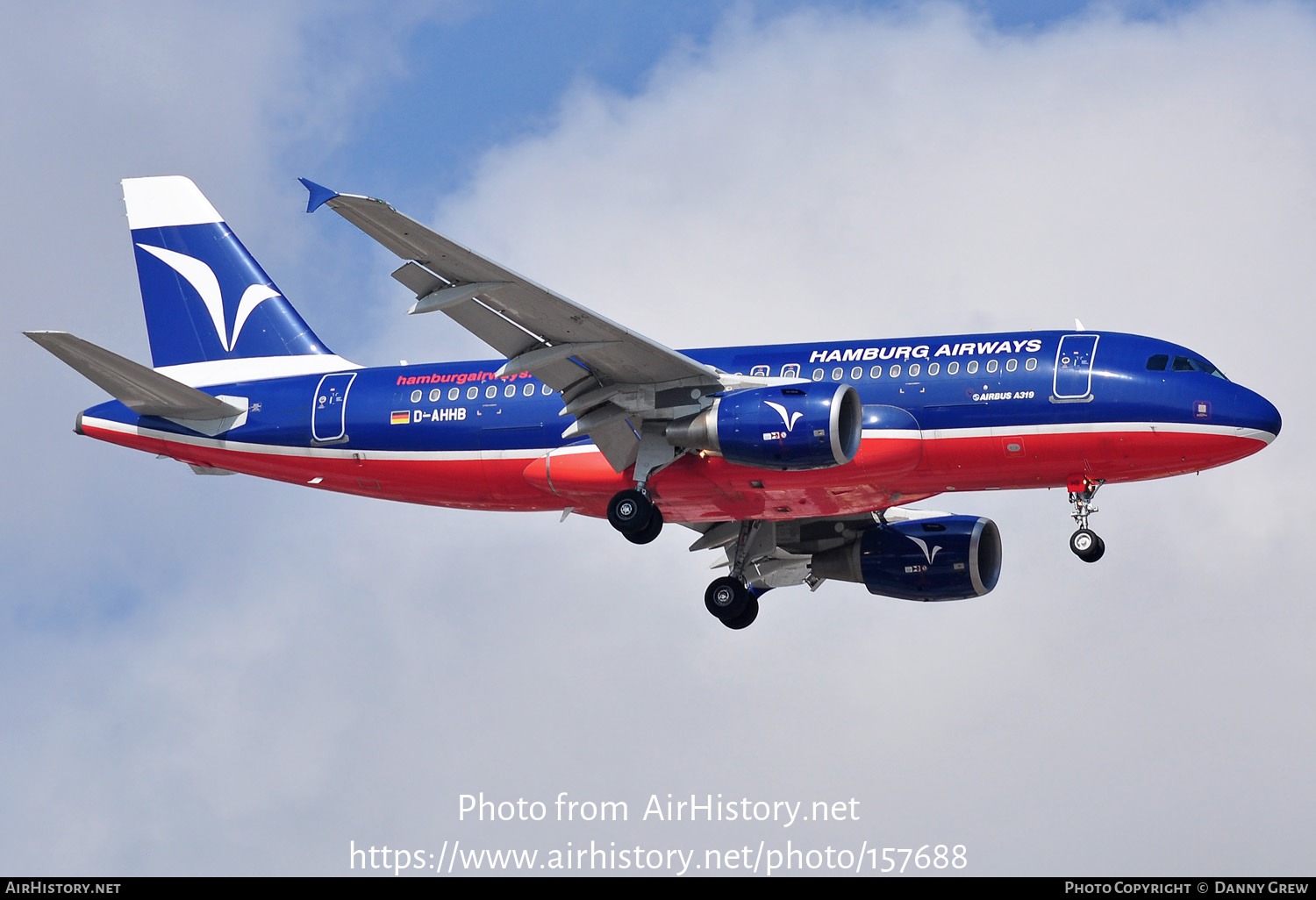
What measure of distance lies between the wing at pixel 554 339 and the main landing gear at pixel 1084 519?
295 inches

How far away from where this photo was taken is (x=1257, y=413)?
3600 centimetres

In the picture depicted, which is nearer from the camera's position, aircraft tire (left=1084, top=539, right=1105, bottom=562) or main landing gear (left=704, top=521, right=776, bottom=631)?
aircraft tire (left=1084, top=539, right=1105, bottom=562)

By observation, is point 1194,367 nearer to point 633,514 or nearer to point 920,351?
point 920,351

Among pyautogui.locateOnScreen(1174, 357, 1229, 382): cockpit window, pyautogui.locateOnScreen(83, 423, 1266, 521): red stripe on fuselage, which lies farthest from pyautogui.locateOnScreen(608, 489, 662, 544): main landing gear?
pyautogui.locateOnScreen(1174, 357, 1229, 382): cockpit window

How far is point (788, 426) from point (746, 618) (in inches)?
372

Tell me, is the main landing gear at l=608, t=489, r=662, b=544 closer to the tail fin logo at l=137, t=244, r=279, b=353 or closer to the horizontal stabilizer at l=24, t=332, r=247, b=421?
the horizontal stabilizer at l=24, t=332, r=247, b=421

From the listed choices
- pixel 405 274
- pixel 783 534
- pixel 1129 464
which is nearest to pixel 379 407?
pixel 405 274

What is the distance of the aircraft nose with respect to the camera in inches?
1415

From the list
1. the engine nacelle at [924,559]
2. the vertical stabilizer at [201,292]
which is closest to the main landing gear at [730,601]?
the engine nacelle at [924,559]

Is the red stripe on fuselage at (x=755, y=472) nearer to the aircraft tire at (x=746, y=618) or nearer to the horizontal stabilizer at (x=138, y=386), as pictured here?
the horizontal stabilizer at (x=138, y=386)

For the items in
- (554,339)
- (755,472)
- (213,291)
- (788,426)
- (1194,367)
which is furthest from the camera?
(213,291)

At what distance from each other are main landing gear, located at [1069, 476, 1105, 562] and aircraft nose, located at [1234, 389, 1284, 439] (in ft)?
10.4

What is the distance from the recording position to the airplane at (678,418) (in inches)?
1419

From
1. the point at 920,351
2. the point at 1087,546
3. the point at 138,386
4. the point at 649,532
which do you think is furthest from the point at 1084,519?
the point at 138,386
